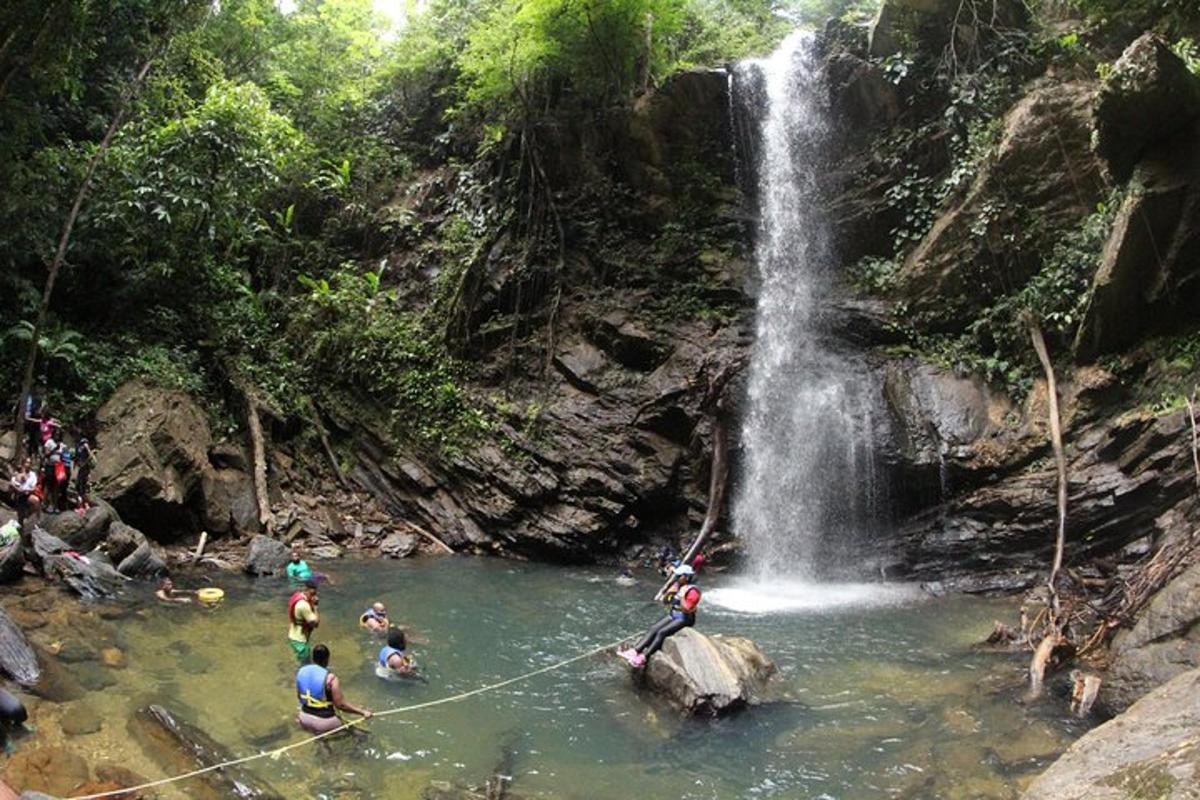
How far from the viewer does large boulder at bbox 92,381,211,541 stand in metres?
15.1

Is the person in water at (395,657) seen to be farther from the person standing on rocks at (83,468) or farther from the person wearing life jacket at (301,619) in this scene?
the person standing on rocks at (83,468)

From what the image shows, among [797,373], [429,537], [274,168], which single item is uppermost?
[274,168]

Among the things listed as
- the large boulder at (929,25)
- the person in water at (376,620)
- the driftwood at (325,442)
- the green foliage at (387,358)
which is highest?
the large boulder at (929,25)

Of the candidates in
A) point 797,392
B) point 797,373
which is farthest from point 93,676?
point 797,373

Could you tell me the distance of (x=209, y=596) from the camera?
502 inches

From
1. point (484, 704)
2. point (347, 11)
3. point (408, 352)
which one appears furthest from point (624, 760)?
point (347, 11)

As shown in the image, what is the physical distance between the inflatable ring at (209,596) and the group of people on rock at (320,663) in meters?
1.12

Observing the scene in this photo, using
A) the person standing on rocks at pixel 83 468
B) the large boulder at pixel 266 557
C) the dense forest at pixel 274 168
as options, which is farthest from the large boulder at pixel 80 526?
the dense forest at pixel 274 168

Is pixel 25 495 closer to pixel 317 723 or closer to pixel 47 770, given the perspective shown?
pixel 47 770

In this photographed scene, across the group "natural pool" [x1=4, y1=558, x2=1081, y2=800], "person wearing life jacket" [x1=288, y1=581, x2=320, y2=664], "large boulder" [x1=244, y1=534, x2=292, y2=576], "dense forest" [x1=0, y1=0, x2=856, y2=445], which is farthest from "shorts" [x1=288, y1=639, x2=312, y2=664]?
"dense forest" [x1=0, y1=0, x2=856, y2=445]

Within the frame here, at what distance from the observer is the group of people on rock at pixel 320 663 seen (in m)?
A: 8.23

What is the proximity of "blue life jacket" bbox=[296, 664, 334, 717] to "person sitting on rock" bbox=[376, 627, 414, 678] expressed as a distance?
6.06 feet

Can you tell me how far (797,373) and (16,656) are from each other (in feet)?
50.1

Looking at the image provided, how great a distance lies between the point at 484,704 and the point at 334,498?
35.2 feet
